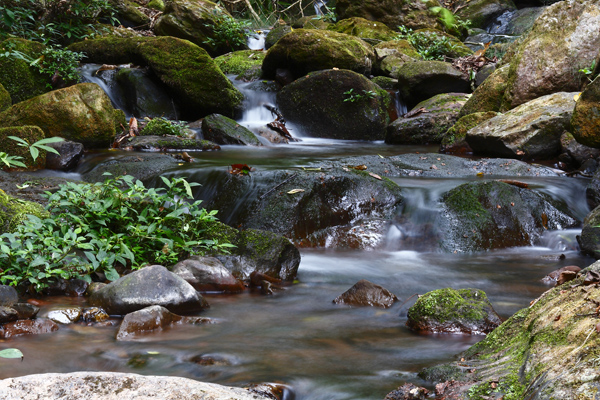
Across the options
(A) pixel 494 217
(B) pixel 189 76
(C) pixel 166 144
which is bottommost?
(A) pixel 494 217

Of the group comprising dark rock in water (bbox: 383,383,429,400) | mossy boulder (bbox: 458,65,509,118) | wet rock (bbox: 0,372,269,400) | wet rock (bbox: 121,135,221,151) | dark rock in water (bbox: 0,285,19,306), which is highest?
mossy boulder (bbox: 458,65,509,118)

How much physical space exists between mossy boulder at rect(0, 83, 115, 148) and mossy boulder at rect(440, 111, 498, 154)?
20.9 feet

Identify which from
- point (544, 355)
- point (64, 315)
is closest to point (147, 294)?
point (64, 315)

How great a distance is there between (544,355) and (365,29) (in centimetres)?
1703

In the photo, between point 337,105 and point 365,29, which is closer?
point 337,105

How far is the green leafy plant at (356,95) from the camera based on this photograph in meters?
11.8

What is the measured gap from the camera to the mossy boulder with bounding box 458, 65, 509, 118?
10.3 m

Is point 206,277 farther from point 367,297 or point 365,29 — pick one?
point 365,29

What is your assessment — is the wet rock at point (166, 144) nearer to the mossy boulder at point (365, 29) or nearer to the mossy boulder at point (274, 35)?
the mossy boulder at point (274, 35)

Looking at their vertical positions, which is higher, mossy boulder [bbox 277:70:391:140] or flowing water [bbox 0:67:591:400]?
mossy boulder [bbox 277:70:391:140]

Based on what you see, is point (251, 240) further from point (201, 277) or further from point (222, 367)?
point (222, 367)

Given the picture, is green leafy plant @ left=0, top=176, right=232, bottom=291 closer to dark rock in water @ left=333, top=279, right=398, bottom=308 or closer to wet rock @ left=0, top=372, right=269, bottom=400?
dark rock in water @ left=333, top=279, right=398, bottom=308

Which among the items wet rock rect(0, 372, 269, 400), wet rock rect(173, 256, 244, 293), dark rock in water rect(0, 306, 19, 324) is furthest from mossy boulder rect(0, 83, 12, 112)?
wet rock rect(0, 372, 269, 400)

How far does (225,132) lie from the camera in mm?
10305
